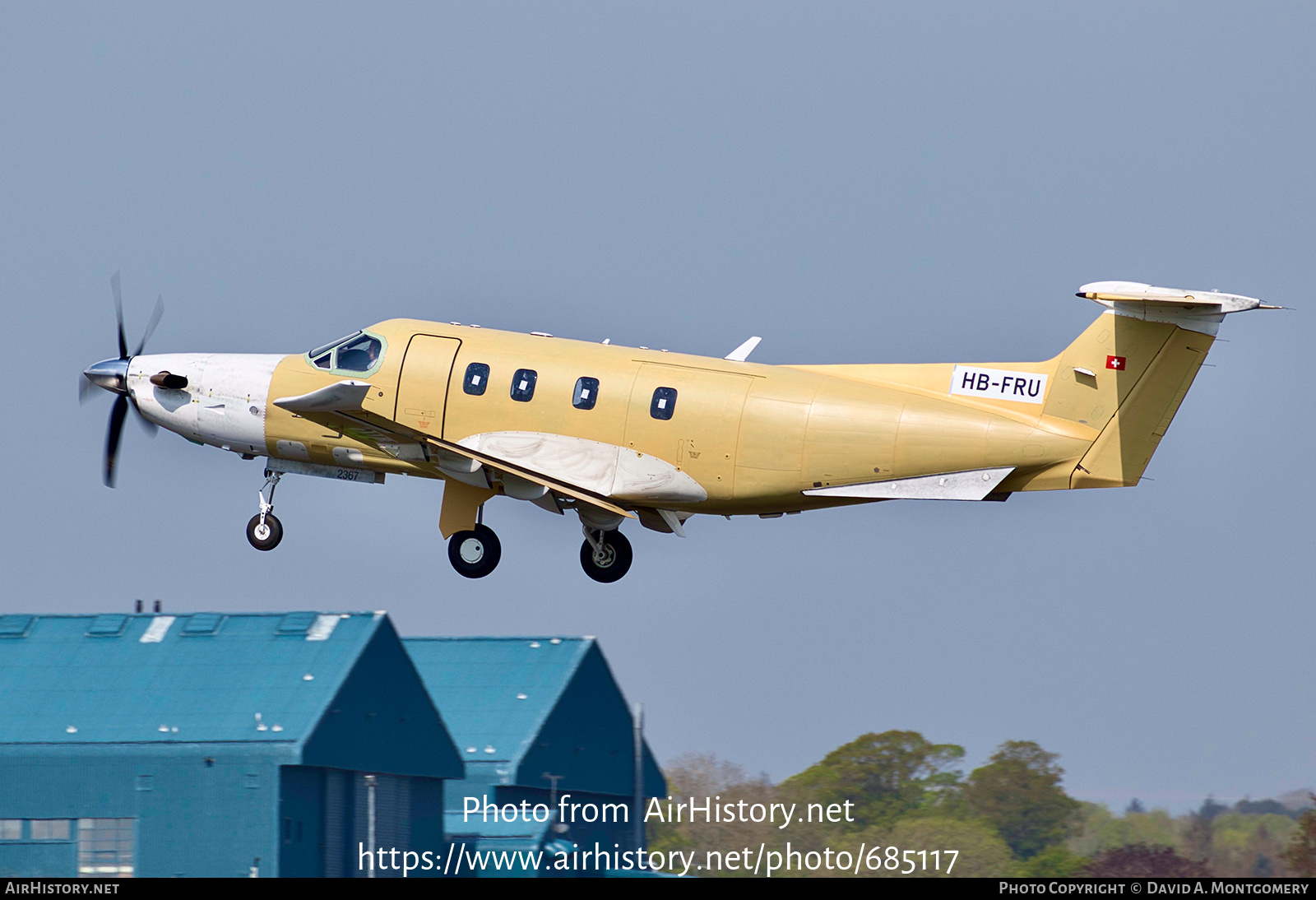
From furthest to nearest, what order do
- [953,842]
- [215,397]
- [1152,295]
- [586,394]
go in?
1. [953,842]
2. [215,397]
3. [586,394]
4. [1152,295]

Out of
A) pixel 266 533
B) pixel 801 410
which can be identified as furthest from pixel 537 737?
pixel 801 410

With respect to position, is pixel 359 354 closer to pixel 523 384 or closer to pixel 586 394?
pixel 523 384

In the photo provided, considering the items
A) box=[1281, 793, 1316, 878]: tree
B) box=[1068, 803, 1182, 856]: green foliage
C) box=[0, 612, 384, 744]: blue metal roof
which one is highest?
box=[0, 612, 384, 744]: blue metal roof

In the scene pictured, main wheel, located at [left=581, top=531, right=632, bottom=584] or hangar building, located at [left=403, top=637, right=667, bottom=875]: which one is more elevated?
main wheel, located at [left=581, top=531, right=632, bottom=584]

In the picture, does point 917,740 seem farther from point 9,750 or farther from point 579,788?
point 9,750

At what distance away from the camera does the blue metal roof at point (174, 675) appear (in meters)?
37.1

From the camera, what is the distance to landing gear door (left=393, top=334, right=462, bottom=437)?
27.4 metres

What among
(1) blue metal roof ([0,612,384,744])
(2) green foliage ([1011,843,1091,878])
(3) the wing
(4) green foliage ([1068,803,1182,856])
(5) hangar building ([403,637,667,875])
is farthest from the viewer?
(5) hangar building ([403,637,667,875])

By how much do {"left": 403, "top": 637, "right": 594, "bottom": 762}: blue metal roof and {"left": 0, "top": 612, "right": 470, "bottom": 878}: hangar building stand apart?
2435 mm

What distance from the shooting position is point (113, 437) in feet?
106

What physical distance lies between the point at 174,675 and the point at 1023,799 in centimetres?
2390

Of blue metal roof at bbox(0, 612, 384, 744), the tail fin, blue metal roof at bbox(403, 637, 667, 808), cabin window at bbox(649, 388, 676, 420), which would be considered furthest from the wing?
blue metal roof at bbox(403, 637, 667, 808)

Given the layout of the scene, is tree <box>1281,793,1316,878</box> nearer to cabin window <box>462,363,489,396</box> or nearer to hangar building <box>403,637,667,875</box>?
hangar building <box>403,637,667,875</box>
